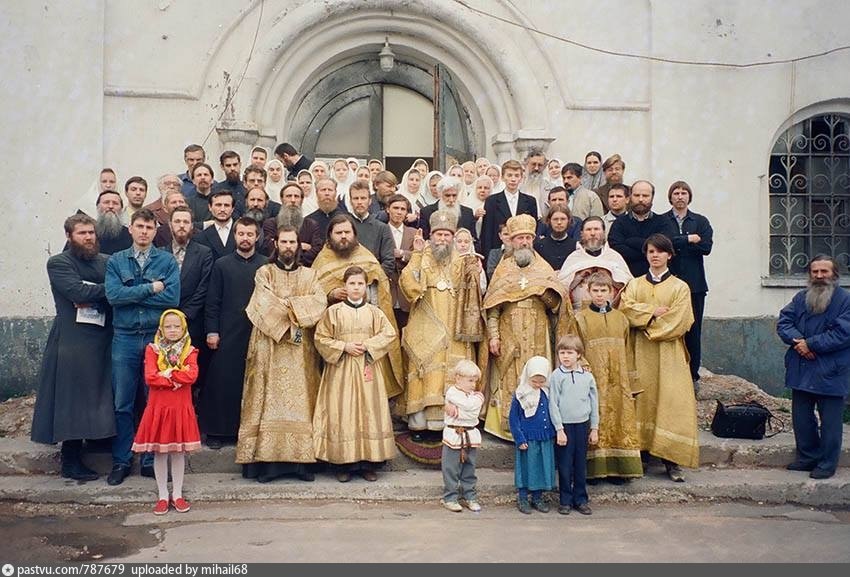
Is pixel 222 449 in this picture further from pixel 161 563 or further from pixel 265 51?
pixel 265 51

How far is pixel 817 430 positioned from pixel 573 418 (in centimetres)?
240

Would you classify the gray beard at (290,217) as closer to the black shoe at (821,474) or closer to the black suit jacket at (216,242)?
the black suit jacket at (216,242)

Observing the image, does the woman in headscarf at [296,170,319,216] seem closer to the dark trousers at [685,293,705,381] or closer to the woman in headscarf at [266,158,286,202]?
the woman in headscarf at [266,158,286,202]

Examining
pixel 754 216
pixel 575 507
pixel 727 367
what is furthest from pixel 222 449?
pixel 754 216

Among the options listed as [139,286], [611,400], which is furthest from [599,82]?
[139,286]

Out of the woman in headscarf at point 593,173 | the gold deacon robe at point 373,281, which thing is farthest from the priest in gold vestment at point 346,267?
the woman in headscarf at point 593,173

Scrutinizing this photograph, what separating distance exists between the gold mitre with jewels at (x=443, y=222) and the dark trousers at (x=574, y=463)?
188 cm

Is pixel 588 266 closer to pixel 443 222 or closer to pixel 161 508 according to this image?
pixel 443 222

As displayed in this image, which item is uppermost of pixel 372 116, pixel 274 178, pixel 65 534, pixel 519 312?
pixel 372 116

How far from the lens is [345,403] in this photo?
652 cm

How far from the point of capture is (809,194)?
34.6ft

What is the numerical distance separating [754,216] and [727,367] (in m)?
1.76

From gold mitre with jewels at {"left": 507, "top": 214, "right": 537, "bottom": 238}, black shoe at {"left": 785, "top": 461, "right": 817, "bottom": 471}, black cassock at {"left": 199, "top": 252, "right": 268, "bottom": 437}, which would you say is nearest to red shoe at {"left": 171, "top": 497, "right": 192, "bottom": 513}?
black cassock at {"left": 199, "top": 252, "right": 268, "bottom": 437}

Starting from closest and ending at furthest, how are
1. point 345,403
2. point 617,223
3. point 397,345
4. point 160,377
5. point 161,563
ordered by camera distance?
point 161,563 < point 160,377 < point 345,403 < point 397,345 < point 617,223
